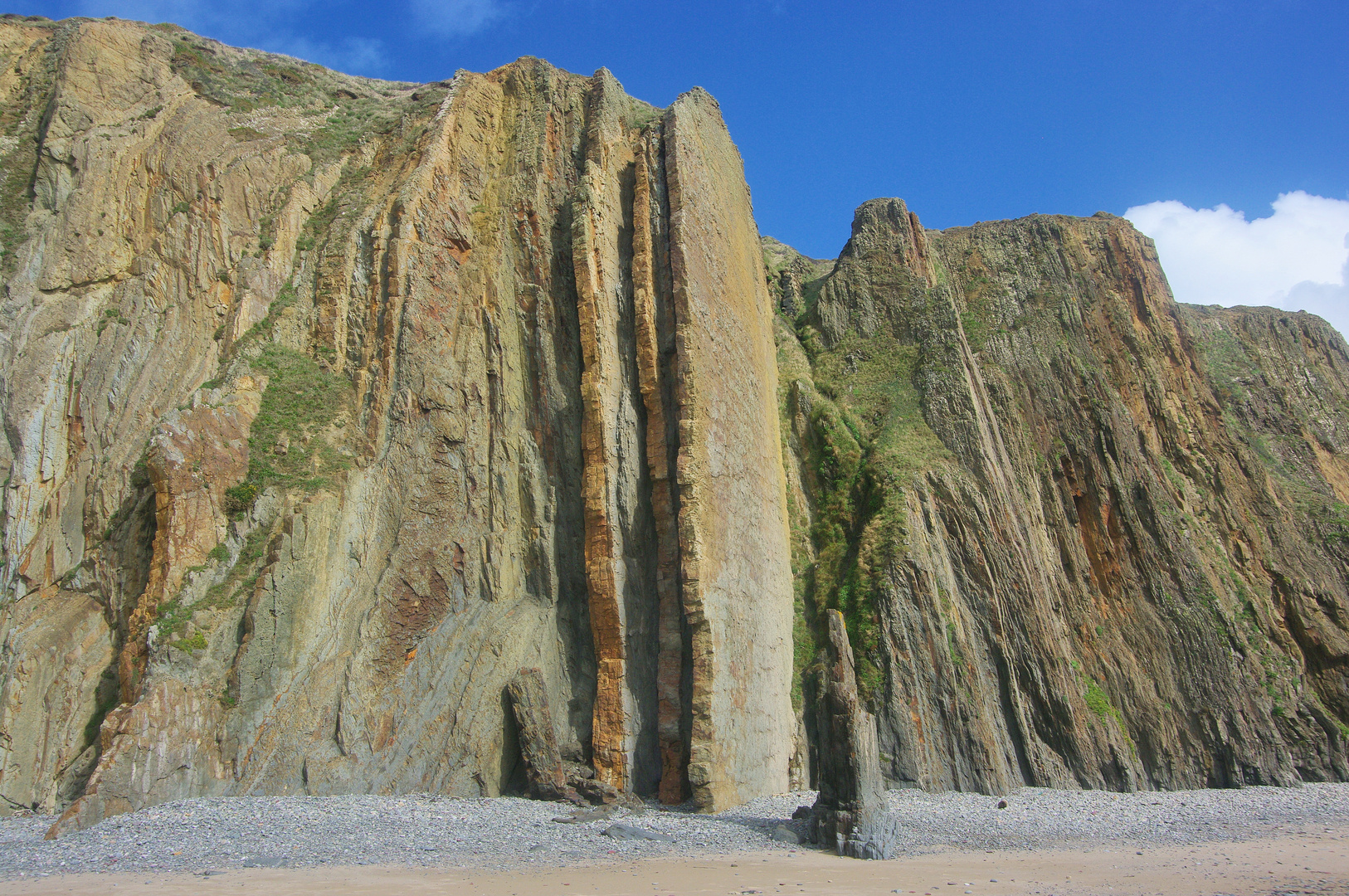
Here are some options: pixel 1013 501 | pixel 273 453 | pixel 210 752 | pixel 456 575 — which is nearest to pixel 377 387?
pixel 273 453

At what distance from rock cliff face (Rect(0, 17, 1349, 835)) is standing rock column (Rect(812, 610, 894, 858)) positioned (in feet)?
0.44

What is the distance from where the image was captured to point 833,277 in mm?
26531

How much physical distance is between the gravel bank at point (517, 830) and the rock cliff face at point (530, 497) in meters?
0.88

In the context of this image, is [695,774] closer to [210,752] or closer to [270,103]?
[210,752]

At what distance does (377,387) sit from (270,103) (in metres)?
11.4

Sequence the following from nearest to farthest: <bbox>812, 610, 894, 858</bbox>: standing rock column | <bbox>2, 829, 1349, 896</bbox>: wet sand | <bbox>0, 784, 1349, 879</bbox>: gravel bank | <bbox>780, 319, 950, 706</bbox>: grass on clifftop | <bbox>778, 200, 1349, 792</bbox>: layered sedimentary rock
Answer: <bbox>2, 829, 1349, 896</bbox>: wet sand → <bbox>0, 784, 1349, 879</bbox>: gravel bank → <bbox>812, 610, 894, 858</bbox>: standing rock column → <bbox>778, 200, 1349, 792</bbox>: layered sedimentary rock → <bbox>780, 319, 950, 706</bbox>: grass on clifftop

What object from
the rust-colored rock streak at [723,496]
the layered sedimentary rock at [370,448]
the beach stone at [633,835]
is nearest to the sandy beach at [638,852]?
the beach stone at [633,835]

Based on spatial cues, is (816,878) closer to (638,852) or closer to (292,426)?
(638,852)

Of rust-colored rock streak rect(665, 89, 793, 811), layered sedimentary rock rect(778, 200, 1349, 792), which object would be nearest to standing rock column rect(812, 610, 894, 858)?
rust-colored rock streak rect(665, 89, 793, 811)

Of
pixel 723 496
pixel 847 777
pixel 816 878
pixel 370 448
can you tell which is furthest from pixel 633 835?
pixel 370 448

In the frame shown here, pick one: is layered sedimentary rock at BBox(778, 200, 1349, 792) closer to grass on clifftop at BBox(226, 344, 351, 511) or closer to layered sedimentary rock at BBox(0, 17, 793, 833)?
layered sedimentary rock at BBox(0, 17, 793, 833)

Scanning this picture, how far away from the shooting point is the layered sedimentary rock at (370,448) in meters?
12.4

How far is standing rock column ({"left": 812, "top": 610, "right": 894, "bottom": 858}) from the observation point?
9.80m

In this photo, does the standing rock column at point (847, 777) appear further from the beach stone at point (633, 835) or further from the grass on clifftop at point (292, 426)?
the grass on clifftop at point (292, 426)
